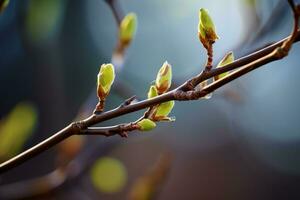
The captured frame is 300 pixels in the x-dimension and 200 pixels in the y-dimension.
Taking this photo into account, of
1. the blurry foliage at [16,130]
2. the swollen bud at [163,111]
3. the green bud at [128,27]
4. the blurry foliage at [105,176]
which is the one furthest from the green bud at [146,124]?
the blurry foliage at [105,176]

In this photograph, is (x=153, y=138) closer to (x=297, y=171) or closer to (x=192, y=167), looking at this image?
(x=192, y=167)

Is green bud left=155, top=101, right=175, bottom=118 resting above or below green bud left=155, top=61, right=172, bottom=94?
below

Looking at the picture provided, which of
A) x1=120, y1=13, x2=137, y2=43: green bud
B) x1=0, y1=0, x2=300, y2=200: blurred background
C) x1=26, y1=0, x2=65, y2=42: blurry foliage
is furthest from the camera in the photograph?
x1=0, y1=0, x2=300, y2=200: blurred background

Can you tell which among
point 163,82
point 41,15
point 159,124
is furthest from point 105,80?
point 159,124

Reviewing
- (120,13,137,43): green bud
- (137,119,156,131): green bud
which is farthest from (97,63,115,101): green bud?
(120,13,137,43): green bud

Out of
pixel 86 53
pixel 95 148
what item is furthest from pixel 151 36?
pixel 95 148

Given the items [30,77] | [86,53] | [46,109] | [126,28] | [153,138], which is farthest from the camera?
[86,53]

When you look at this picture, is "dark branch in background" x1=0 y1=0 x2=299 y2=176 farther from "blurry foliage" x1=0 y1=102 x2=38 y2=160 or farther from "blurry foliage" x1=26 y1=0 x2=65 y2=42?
"blurry foliage" x1=26 y1=0 x2=65 y2=42
